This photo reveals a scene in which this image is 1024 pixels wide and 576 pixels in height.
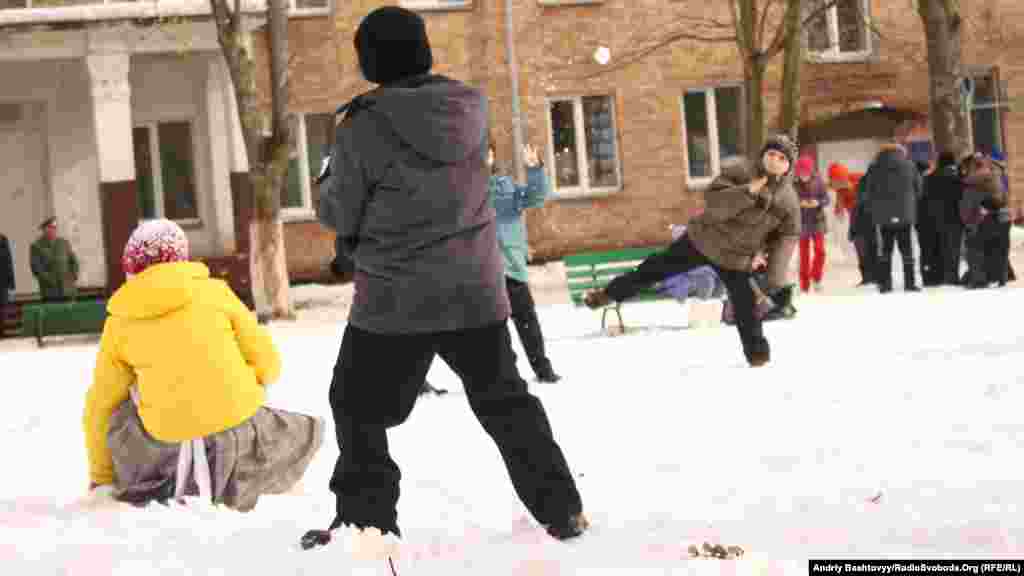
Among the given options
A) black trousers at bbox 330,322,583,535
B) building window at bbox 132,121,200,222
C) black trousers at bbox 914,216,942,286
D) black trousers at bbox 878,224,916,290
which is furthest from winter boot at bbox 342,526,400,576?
building window at bbox 132,121,200,222

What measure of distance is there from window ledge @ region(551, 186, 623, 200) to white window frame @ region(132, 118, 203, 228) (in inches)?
260

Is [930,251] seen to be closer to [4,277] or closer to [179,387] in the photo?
[4,277]

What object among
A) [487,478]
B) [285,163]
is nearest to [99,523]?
[487,478]

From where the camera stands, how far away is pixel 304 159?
34.4 metres

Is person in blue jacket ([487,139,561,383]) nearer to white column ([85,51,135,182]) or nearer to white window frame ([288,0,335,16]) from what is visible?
white column ([85,51,135,182])

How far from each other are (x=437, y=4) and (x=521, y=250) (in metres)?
21.8

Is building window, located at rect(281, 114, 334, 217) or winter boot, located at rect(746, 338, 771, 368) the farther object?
building window, located at rect(281, 114, 334, 217)

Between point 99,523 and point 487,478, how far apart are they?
1.62m

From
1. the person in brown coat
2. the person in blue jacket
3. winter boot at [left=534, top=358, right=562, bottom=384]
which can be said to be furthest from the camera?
winter boot at [left=534, top=358, right=562, bottom=384]

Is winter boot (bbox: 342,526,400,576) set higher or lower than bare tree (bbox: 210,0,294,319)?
lower

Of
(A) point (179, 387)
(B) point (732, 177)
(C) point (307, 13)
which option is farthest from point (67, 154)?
(A) point (179, 387)

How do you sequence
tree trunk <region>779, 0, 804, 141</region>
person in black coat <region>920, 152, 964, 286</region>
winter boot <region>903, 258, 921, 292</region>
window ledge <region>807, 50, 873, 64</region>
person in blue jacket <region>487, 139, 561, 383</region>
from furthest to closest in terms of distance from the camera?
window ledge <region>807, 50, 873, 64</region> < tree trunk <region>779, 0, 804, 141</region> < person in black coat <region>920, 152, 964, 286</region> < winter boot <region>903, 258, 921, 292</region> < person in blue jacket <region>487, 139, 561, 383</region>

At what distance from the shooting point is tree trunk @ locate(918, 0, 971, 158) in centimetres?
2809

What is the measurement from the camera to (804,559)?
211 inches
